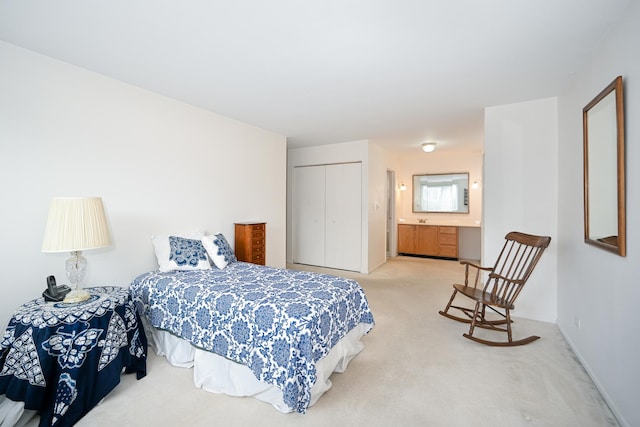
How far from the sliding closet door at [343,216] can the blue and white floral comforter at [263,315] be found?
2.80 meters

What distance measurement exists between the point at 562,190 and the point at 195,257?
4018mm

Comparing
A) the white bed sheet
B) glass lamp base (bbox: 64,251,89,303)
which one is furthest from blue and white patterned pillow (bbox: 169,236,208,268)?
glass lamp base (bbox: 64,251,89,303)

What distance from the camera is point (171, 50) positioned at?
2271 mm

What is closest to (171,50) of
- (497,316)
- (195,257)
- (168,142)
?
(168,142)

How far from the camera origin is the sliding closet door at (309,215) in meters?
5.95

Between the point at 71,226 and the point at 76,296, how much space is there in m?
0.52

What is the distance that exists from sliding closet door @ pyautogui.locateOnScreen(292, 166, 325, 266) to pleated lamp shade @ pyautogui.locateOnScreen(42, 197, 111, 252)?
4213 millimetres

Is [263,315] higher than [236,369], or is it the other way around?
[263,315]

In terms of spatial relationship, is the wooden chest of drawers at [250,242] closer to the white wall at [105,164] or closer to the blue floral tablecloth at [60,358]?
the white wall at [105,164]

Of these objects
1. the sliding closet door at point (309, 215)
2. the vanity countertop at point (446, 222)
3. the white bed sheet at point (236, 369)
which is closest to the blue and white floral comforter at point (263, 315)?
the white bed sheet at point (236, 369)

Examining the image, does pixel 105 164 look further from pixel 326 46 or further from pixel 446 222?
pixel 446 222

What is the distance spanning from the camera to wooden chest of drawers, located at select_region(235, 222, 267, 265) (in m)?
3.96

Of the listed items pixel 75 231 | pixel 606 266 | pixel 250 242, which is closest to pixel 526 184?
pixel 606 266

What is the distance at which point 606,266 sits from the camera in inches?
79.5
